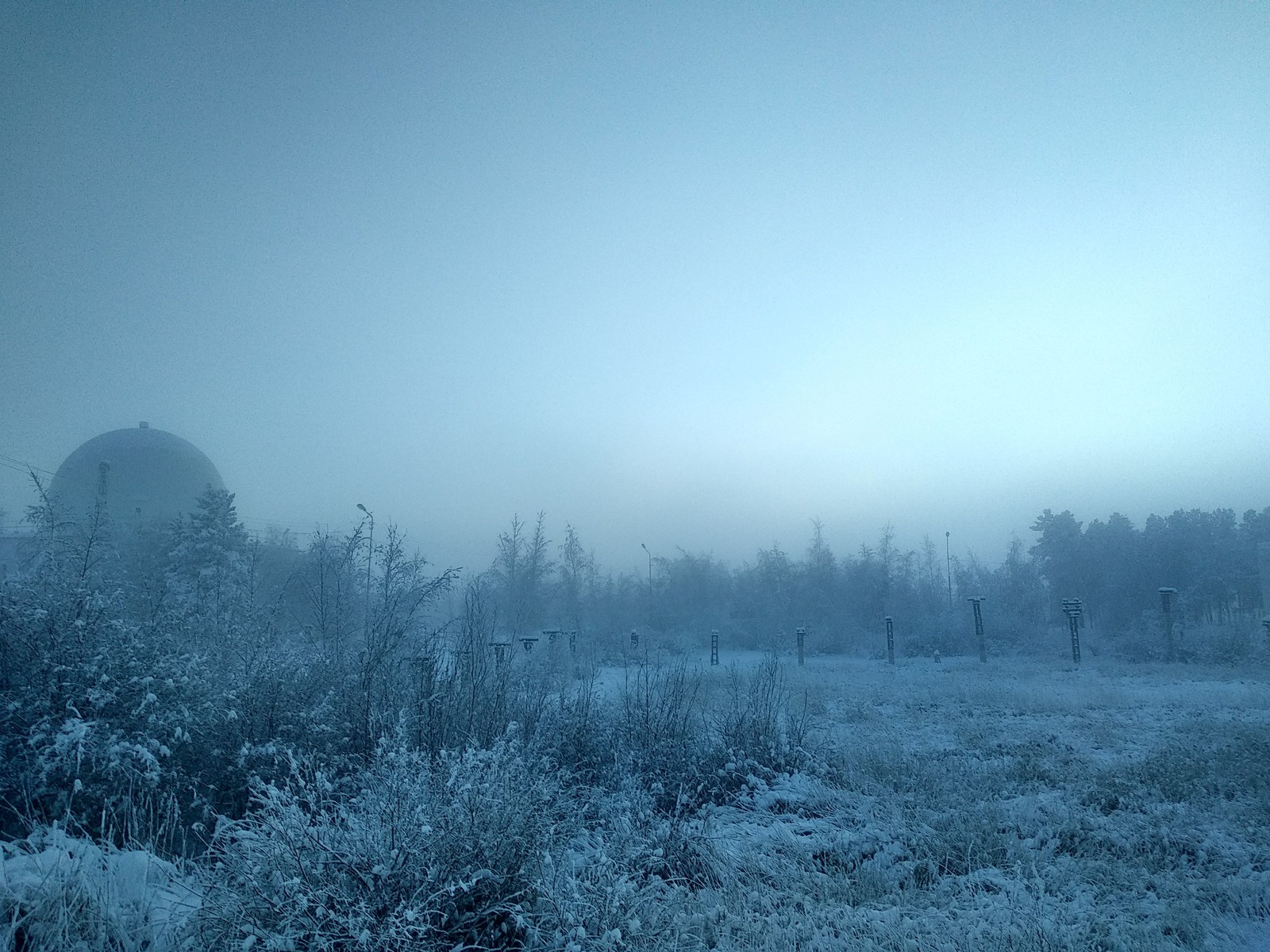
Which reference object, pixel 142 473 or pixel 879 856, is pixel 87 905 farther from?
pixel 142 473

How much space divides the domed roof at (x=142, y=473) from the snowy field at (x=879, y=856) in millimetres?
35404

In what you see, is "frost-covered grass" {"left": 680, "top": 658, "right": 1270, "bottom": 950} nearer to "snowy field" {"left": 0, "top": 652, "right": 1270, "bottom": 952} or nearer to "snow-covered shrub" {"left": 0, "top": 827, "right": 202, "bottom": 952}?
"snowy field" {"left": 0, "top": 652, "right": 1270, "bottom": 952}

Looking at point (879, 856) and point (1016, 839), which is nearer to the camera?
point (879, 856)

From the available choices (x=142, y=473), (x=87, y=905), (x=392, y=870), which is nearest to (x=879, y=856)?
(x=392, y=870)

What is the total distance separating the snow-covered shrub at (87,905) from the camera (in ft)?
10.4

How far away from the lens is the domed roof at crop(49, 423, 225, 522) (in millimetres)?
35750

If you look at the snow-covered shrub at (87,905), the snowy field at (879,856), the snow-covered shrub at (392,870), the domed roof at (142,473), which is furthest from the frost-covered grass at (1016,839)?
the domed roof at (142,473)

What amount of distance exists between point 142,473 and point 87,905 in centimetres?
4191

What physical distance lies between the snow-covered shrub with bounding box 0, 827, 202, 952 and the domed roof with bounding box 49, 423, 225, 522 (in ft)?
118

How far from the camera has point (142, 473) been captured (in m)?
37.8

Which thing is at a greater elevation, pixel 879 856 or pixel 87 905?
pixel 87 905

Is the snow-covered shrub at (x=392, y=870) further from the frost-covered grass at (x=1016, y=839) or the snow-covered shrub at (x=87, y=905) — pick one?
the frost-covered grass at (x=1016, y=839)

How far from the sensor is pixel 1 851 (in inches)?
146

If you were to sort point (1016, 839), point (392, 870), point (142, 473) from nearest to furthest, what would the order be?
point (392, 870) → point (1016, 839) → point (142, 473)
